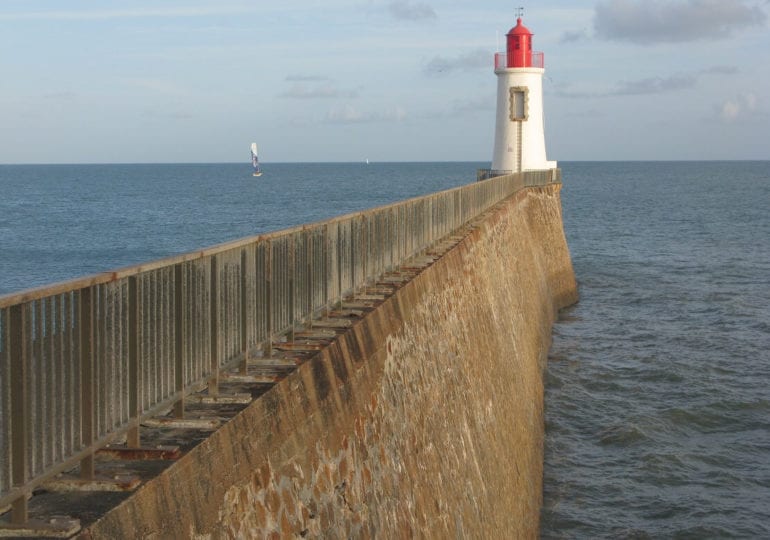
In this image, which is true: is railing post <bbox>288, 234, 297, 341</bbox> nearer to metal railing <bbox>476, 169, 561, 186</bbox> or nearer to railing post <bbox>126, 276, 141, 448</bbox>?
railing post <bbox>126, 276, 141, 448</bbox>

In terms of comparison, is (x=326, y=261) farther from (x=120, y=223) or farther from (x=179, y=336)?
(x=120, y=223)

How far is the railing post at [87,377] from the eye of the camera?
449 cm

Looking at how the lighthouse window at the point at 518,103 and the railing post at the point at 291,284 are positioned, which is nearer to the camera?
the railing post at the point at 291,284

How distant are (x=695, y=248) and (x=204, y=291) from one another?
176 ft

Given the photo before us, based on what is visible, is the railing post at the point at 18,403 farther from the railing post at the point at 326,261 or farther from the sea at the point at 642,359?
the sea at the point at 642,359

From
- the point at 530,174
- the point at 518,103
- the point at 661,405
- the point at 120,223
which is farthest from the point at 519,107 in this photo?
the point at 120,223

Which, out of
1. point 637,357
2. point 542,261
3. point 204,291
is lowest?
point 637,357

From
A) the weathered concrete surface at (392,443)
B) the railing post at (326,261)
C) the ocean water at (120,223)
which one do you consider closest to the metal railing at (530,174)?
the ocean water at (120,223)

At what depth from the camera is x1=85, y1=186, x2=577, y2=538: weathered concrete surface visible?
16.6ft

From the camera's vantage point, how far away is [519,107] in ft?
141

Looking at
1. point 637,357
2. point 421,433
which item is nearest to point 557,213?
point 637,357

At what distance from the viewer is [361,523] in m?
7.01

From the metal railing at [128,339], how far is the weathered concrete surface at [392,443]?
0.41 meters

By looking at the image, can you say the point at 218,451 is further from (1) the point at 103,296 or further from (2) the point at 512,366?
(2) the point at 512,366
